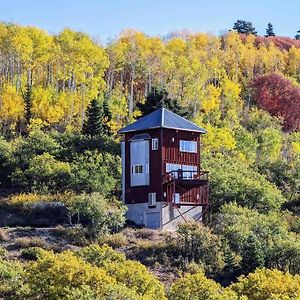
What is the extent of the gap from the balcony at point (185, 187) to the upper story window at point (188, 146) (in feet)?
3.98

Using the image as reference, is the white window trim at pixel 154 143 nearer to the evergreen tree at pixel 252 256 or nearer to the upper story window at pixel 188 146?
Result: the upper story window at pixel 188 146

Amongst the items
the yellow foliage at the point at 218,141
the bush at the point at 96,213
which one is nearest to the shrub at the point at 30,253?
the bush at the point at 96,213

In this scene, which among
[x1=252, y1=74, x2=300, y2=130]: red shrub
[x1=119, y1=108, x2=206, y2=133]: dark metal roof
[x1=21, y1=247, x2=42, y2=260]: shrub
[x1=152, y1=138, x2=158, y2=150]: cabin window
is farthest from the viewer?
[x1=252, y1=74, x2=300, y2=130]: red shrub

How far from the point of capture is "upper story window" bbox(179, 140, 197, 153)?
133 ft

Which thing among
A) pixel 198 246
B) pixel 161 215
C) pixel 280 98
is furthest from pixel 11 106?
pixel 280 98

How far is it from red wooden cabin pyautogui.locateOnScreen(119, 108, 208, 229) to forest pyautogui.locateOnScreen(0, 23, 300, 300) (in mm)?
1107

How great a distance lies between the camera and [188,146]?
41.0 meters

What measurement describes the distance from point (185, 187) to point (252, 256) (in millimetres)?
7873

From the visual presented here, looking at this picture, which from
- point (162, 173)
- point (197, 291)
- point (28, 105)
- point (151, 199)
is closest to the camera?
point (197, 291)

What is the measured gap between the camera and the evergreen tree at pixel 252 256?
1284 inches

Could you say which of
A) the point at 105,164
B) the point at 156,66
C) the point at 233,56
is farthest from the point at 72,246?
the point at 233,56

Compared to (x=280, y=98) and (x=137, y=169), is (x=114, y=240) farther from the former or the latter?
(x=280, y=98)

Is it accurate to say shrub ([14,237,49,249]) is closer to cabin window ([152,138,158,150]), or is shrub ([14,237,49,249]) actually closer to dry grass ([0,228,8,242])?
dry grass ([0,228,8,242])

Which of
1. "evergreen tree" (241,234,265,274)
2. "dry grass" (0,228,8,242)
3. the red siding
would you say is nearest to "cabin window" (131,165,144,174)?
the red siding
